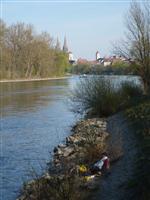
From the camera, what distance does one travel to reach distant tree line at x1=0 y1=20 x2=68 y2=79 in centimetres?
9931

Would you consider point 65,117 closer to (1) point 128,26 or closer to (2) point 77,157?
(1) point 128,26

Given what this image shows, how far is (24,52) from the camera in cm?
10331

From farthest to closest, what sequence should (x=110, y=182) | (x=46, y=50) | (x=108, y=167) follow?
(x=46, y=50) → (x=108, y=167) → (x=110, y=182)

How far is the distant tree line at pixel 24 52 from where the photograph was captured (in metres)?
99.3

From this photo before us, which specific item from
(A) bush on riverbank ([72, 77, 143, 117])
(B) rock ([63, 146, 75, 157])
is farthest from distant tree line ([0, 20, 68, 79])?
(B) rock ([63, 146, 75, 157])

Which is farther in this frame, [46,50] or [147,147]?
[46,50]

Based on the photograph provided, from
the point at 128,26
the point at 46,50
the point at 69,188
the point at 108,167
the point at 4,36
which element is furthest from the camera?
the point at 46,50

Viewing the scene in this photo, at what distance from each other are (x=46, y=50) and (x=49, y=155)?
301 ft

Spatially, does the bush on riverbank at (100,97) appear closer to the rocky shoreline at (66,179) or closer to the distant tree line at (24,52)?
the rocky shoreline at (66,179)

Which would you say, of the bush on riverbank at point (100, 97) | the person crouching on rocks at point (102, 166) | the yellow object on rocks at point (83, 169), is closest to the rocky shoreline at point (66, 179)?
the yellow object on rocks at point (83, 169)

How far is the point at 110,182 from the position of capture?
33.1 feet

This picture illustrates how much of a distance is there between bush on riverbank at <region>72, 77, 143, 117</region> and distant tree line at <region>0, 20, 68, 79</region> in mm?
72178

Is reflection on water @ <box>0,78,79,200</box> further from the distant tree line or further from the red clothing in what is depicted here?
the distant tree line

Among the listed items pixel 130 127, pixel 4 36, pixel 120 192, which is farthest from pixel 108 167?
pixel 4 36
